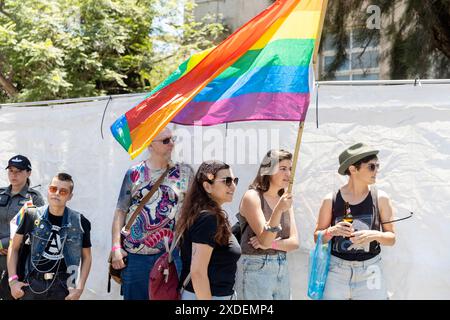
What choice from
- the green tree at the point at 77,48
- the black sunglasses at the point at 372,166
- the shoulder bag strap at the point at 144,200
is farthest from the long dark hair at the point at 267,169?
the green tree at the point at 77,48

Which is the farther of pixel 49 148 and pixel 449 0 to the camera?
Result: pixel 449 0

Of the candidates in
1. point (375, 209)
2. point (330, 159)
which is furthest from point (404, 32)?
point (375, 209)

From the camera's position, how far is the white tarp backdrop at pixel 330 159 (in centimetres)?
454

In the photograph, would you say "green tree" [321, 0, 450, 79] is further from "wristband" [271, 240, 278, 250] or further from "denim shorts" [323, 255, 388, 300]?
"wristband" [271, 240, 278, 250]

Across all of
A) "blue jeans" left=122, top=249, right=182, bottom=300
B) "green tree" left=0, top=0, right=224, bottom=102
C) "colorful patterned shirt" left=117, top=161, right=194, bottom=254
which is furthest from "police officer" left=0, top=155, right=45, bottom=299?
"green tree" left=0, top=0, right=224, bottom=102

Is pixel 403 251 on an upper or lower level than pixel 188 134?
lower

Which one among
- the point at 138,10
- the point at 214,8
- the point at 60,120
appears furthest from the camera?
the point at 214,8

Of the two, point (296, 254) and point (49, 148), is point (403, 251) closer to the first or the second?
point (296, 254)

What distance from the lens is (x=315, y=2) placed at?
12.6 ft

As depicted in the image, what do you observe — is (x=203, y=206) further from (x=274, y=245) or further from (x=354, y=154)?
(x=354, y=154)

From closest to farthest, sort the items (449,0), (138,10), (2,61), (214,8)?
(449,0) < (2,61) < (138,10) < (214,8)

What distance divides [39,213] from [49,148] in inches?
51.0

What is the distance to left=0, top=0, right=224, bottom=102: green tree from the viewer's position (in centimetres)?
1004

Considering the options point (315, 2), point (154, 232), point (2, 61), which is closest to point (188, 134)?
point (154, 232)
